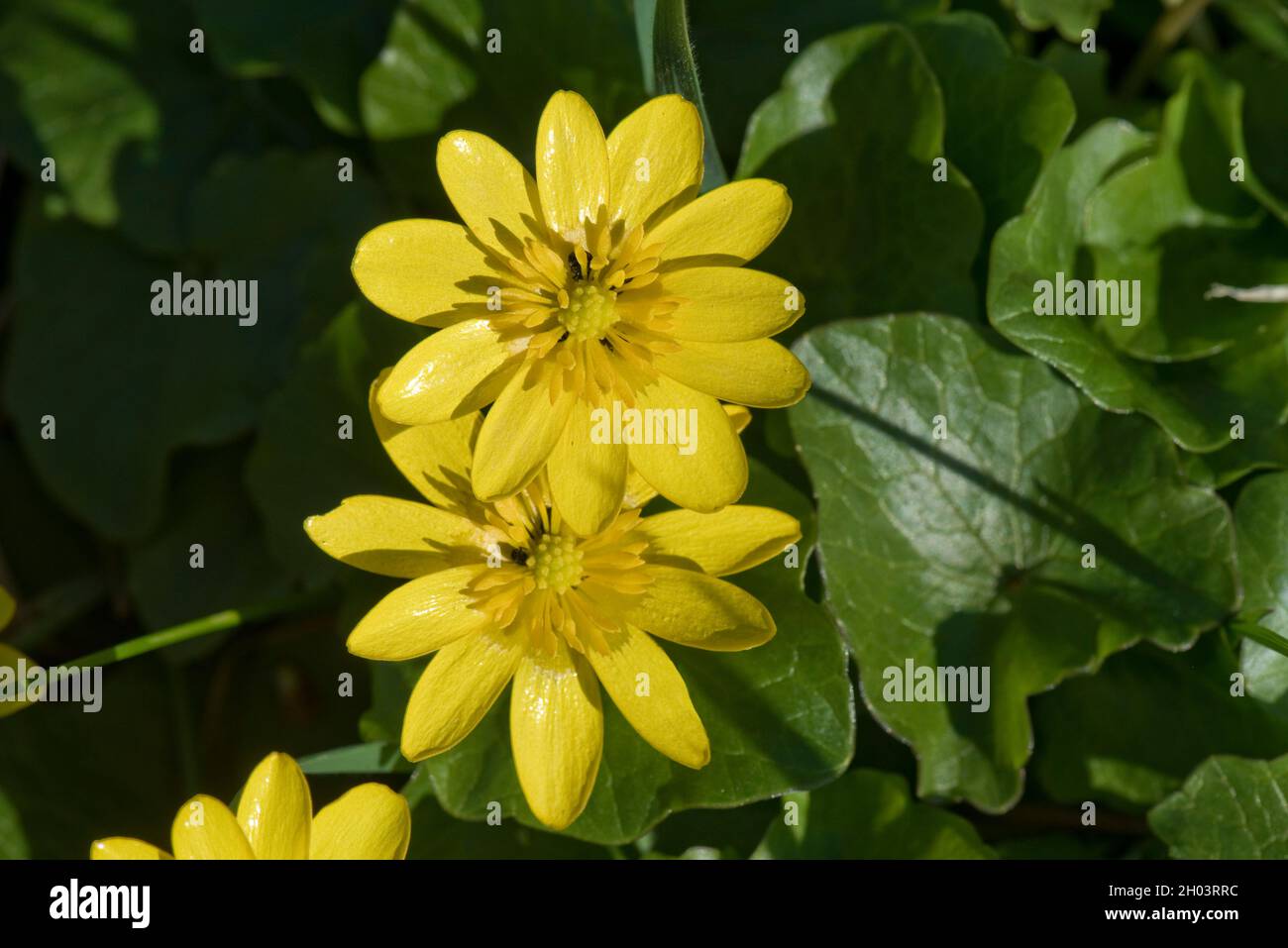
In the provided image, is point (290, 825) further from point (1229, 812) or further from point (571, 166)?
point (1229, 812)

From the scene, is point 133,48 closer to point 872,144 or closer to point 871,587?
point 872,144

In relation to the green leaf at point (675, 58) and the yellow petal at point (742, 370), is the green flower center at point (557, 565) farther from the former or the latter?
the green leaf at point (675, 58)

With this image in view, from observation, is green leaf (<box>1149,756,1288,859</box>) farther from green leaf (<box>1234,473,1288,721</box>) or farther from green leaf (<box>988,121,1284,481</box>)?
green leaf (<box>988,121,1284,481</box>)

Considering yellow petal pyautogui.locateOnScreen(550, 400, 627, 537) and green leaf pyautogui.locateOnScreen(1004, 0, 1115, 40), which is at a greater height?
green leaf pyautogui.locateOnScreen(1004, 0, 1115, 40)

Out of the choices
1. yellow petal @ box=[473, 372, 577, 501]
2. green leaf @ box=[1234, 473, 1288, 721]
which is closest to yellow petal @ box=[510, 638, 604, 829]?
yellow petal @ box=[473, 372, 577, 501]

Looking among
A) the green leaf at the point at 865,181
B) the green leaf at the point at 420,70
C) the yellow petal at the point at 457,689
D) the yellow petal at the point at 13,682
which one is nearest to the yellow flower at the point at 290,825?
the yellow petal at the point at 457,689
